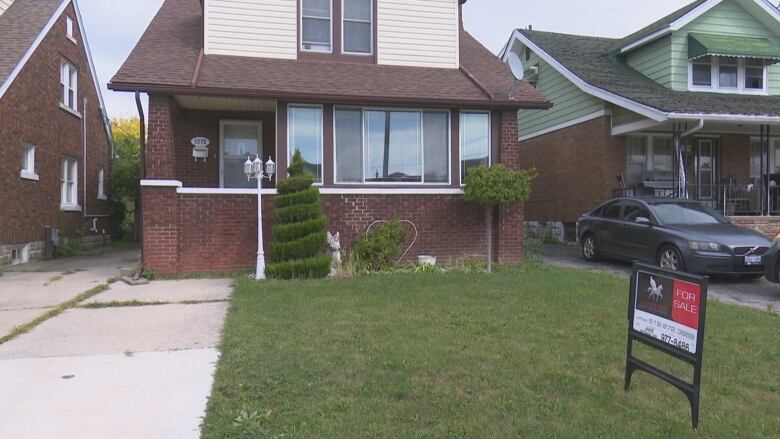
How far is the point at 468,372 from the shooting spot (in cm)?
449

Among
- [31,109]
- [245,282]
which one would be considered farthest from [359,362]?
[31,109]

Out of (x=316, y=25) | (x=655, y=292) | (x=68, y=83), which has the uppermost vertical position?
(x=316, y=25)

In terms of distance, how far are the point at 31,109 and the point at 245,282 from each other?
880 cm

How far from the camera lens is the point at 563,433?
3398 mm

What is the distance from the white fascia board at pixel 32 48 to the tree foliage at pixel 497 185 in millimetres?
10322

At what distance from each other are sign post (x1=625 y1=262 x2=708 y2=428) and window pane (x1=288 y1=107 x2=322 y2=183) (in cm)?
764

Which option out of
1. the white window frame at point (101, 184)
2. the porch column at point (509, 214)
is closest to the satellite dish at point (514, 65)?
the porch column at point (509, 214)

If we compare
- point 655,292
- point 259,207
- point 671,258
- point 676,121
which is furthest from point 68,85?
point 655,292

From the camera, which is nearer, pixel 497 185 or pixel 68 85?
pixel 497 185

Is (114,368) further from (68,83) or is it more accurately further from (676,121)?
(68,83)

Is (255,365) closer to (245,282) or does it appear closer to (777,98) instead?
(245,282)

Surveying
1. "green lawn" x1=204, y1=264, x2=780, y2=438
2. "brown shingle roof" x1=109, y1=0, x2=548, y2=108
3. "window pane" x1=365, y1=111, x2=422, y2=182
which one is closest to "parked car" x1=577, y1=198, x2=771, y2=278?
"green lawn" x1=204, y1=264, x2=780, y2=438

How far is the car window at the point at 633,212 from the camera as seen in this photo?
10964 mm

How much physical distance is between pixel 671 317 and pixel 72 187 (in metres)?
17.2
